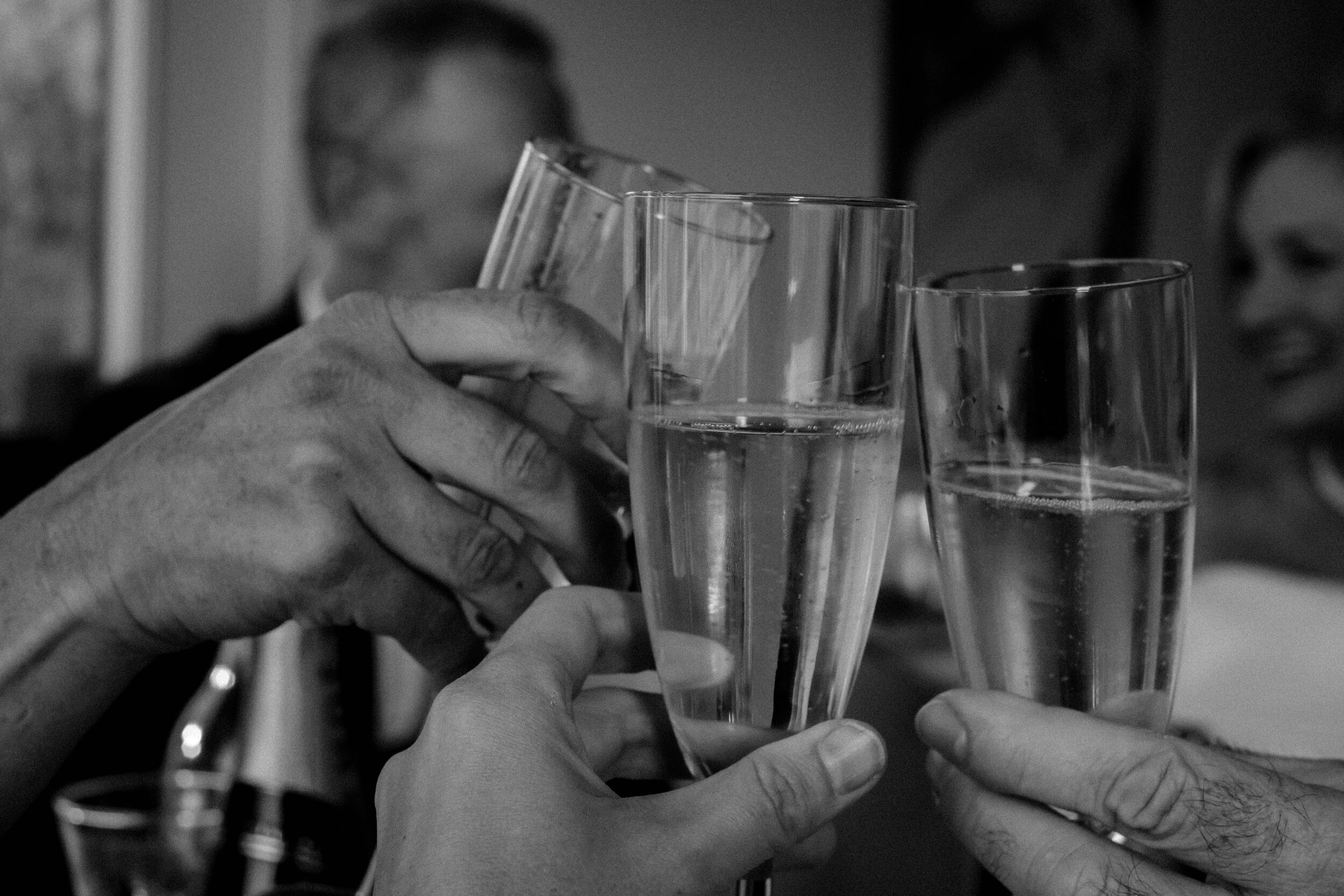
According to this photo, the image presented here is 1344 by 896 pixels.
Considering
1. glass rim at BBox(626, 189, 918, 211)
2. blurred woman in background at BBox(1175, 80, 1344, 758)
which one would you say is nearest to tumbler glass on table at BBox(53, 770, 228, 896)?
glass rim at BBox(626, 189, 918, 211)

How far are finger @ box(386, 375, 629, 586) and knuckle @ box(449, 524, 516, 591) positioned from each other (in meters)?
0.02

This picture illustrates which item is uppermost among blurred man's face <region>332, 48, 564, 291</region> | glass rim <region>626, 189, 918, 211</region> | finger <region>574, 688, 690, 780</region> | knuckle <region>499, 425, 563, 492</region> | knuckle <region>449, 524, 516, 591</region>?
blurred man's face <region>332, 48, 564, 291</region>

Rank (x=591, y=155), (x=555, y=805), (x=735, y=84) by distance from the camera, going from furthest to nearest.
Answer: (x=735, y=84)
(x=591, y=155)
(x=555, y=805)

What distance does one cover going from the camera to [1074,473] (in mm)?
605

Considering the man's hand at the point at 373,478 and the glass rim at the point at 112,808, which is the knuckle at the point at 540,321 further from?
the glass rim at the point at 112,808

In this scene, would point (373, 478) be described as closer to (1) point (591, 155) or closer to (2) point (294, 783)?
(1) point (591, 155)

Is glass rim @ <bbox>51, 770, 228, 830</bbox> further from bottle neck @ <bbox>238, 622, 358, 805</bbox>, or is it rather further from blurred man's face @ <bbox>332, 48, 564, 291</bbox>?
blurred man's face @ <bbox>332, 48, 564, 291</bbox>

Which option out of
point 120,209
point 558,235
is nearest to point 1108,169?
point 120,209

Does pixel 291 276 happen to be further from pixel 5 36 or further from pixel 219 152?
pixel 5 36

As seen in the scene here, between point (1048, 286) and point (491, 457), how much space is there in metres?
0.31

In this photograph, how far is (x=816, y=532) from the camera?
56 centimetres

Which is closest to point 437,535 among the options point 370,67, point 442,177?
point 442,177

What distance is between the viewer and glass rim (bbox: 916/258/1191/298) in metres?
0.60

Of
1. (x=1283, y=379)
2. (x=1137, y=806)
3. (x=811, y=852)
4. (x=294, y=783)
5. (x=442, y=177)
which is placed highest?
(x=442, y=177)
